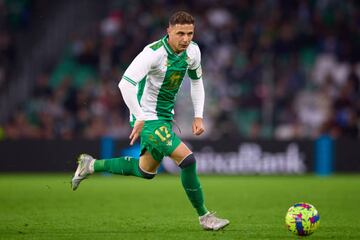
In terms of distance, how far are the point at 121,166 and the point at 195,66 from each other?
1.30m

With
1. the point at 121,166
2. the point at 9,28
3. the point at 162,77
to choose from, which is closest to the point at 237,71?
the point at 9,28

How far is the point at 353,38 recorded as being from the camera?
2005cm

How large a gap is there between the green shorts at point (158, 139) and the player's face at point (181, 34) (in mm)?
803

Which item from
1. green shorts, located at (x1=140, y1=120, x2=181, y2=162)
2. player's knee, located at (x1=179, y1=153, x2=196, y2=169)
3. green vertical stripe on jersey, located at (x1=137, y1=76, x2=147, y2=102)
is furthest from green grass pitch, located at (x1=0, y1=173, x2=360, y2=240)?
green vertical stripe on jersey, located at (x1=137, y1=76, x2=147, y2=102)

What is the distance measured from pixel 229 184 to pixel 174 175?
2.96 m

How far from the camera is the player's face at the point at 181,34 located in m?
7.88

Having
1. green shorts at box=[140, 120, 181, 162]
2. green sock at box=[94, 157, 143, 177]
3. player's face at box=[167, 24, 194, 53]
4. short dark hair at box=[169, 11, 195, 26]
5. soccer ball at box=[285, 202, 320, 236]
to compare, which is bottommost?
soccer ball at box=[285, 202, 320, 236]

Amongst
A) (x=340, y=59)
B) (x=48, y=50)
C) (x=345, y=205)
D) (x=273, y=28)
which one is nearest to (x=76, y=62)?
(x=48, y=50)

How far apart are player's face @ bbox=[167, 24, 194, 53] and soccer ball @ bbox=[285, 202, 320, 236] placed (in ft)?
6.40

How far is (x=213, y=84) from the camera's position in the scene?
19172 millimetres

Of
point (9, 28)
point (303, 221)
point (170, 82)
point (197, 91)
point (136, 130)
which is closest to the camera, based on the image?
point (303, 221)

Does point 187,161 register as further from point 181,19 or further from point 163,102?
point 181,19

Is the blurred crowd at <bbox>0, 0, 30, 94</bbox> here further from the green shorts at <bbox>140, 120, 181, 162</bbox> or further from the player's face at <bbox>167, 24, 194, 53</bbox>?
the player's face at <bbox>167, 24, 194, 53</bbox>

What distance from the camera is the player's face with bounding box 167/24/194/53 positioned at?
7885 mm
